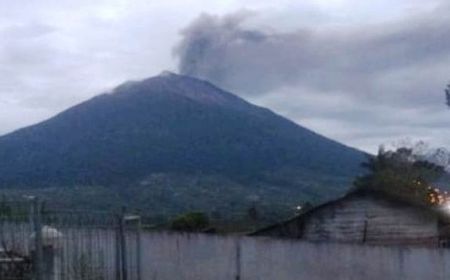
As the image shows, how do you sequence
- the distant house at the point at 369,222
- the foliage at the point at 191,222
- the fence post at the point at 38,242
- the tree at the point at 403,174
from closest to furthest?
the fence post at the point at 38,242 → the distant house at the point at 369,222 → the foliage at the point at 191,222 → the tree at the point at 403,174

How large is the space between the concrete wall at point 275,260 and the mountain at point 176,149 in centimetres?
5732

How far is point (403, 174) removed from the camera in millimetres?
58938

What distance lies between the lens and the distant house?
120 feet

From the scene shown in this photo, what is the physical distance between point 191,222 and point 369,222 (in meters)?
7.03

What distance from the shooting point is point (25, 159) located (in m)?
113

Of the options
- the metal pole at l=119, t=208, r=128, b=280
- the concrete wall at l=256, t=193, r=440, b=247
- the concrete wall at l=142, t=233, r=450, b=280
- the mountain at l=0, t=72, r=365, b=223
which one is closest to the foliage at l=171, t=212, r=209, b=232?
the concrete wall at l=256, t=193, r=440, b=247

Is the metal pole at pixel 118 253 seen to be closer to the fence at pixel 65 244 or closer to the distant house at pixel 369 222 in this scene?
the fence at pixel 65 244

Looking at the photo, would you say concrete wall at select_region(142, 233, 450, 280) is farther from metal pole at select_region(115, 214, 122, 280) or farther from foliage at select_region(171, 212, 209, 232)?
foliage at select_region(171, 212, 209, 232)

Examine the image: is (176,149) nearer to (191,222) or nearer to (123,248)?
(191,222)

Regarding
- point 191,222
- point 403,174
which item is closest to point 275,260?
point 191,222

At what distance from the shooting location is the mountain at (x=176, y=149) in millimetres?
101375

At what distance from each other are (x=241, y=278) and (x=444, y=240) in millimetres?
13980

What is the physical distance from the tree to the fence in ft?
90.5

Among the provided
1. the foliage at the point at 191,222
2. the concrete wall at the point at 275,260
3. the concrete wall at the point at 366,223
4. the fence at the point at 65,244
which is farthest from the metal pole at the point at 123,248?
the foliage at the point at 191,222
